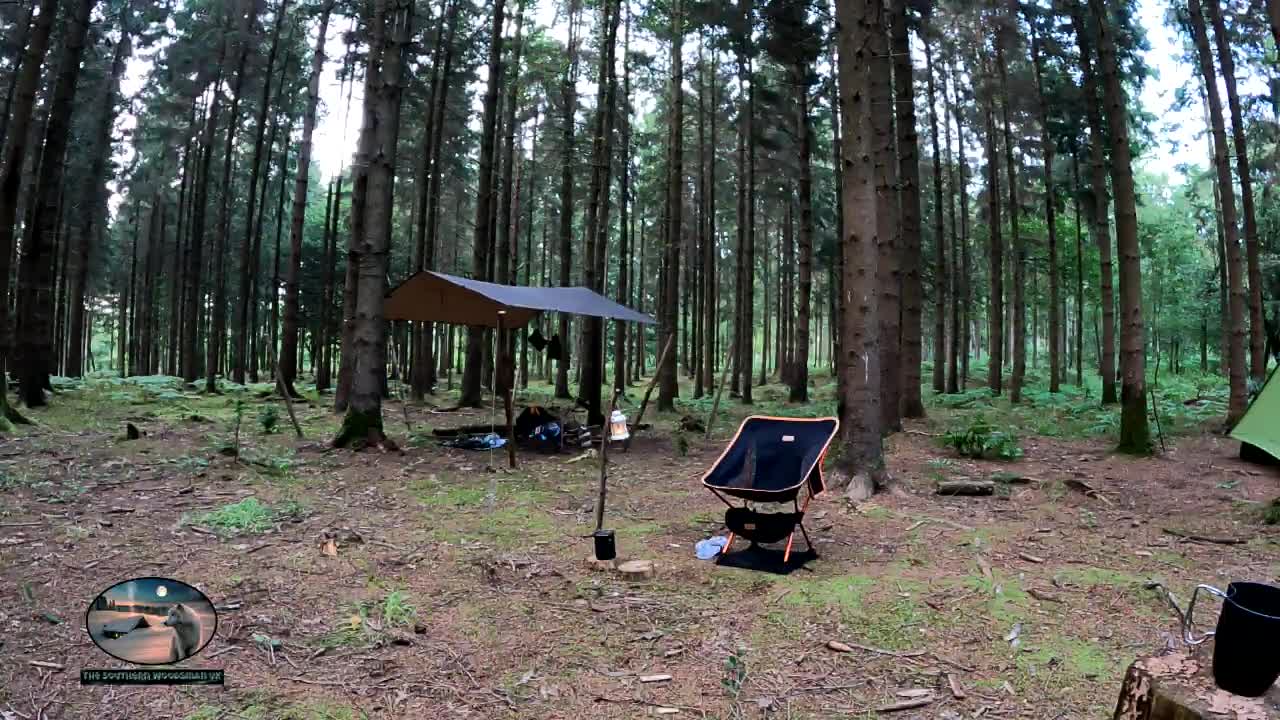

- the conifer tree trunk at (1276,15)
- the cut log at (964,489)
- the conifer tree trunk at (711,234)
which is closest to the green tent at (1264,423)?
the cut log at (964,489)

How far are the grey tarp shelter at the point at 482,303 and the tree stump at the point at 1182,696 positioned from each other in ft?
20.0

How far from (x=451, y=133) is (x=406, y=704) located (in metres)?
16.5

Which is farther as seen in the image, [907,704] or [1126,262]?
[1126,262]

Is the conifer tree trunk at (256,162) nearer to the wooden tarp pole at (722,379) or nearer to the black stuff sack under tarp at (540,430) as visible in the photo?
the black stuff sack under tarp at (540,430)

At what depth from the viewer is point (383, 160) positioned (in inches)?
331

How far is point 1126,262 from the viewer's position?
25.4 ft

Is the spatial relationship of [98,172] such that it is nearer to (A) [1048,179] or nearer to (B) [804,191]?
(B) [804,191]

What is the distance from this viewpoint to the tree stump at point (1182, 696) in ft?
5.59

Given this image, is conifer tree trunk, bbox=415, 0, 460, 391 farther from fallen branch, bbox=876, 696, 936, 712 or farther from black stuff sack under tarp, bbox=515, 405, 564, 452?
fallen branch, bbox=876, 696, 936, 712

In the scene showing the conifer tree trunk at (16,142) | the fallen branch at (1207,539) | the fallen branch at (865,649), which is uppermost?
the conifer tree trunk at (16,142)

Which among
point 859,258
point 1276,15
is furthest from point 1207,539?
point 1276,15

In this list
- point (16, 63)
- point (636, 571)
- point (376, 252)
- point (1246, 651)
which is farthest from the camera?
point (16, 63)

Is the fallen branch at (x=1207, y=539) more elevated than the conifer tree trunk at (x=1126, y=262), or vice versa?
the conifer tree trunk at (x=1126, y=262)

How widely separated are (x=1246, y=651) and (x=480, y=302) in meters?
9.13
